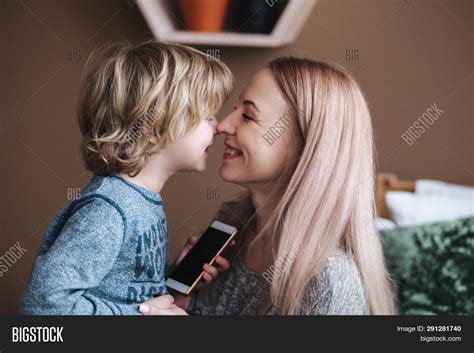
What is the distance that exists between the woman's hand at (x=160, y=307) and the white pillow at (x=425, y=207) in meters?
0.74

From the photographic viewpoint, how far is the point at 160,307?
3.88 feet

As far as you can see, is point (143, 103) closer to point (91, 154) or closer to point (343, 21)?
point (91, 154)

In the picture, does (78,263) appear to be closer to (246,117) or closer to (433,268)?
(246,117)


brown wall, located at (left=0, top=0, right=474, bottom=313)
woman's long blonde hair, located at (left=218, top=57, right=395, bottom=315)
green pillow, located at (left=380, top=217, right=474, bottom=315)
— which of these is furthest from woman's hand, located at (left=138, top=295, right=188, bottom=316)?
green pillow, located at (left=380, top=217, right=474, bottom=315)

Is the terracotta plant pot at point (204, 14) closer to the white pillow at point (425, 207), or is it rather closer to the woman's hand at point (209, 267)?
the woman's hand at point (209, 267)

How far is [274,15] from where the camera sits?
5.27 feet

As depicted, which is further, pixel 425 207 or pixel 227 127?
pixel 425 207

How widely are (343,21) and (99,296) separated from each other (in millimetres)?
1005

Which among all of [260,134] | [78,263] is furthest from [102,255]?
[260,134]

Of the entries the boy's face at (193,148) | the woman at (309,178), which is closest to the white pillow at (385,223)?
the woman at (309,178)

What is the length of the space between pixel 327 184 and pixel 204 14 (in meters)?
0.65

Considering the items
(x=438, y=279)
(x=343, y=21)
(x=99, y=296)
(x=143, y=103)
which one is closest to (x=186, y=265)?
(x=99, y=296)

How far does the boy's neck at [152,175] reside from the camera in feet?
3.93

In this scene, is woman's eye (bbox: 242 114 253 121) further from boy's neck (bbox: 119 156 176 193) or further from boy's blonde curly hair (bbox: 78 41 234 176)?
boy's neck (bbox: 119 156 176 193)
